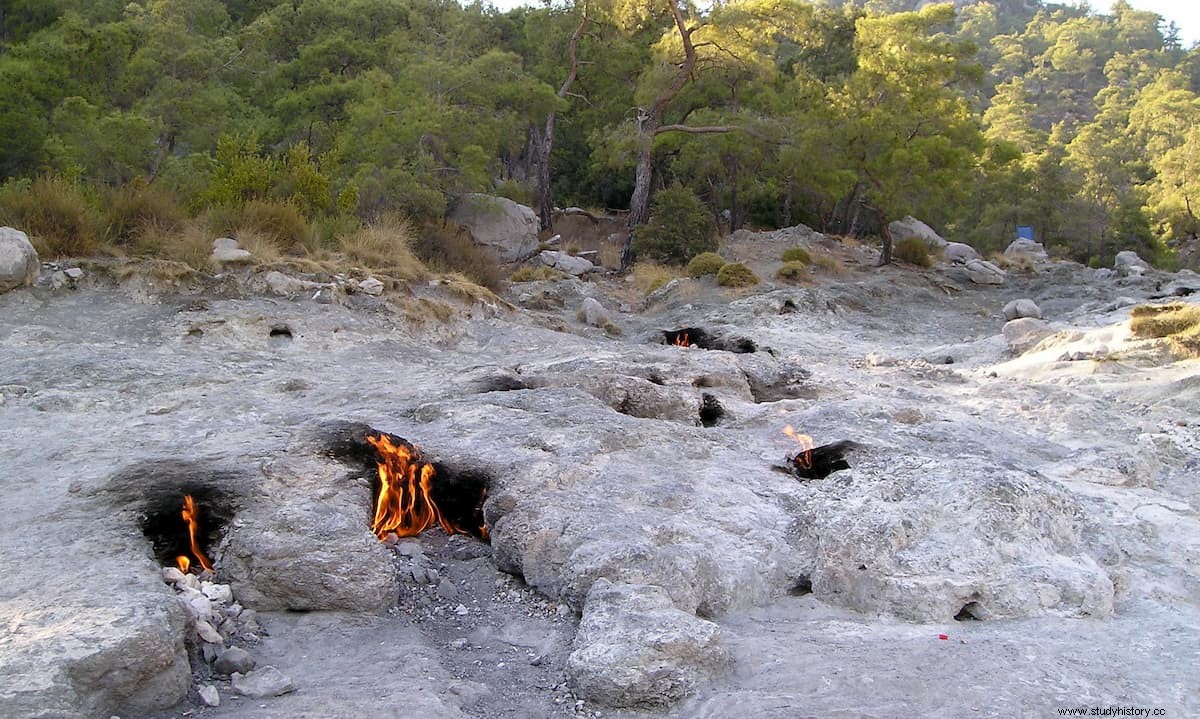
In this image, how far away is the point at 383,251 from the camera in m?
11.4

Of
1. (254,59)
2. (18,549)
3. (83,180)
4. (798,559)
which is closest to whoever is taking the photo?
(18,549)

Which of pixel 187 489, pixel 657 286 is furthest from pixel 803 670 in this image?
pixel 657 286

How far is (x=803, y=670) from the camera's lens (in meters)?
3.29

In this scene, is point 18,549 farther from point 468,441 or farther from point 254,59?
point 254,59

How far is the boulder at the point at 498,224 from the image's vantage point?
18297 millimetres

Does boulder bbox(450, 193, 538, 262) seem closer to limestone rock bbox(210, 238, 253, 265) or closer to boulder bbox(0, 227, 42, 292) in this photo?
limestone rock bbox(210, 238, 253, 265)

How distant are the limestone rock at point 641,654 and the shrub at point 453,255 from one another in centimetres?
980

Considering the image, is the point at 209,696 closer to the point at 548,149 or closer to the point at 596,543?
the point at 596,543

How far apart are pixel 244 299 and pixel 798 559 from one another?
22.8ft

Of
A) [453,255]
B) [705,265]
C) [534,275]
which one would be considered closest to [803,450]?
[453,255]

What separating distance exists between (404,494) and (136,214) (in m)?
7.04

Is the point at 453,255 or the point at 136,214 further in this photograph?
the point at 453,255

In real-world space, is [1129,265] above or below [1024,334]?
below

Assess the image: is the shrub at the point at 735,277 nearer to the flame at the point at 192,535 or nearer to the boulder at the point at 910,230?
the boulder at the point at 910,230
